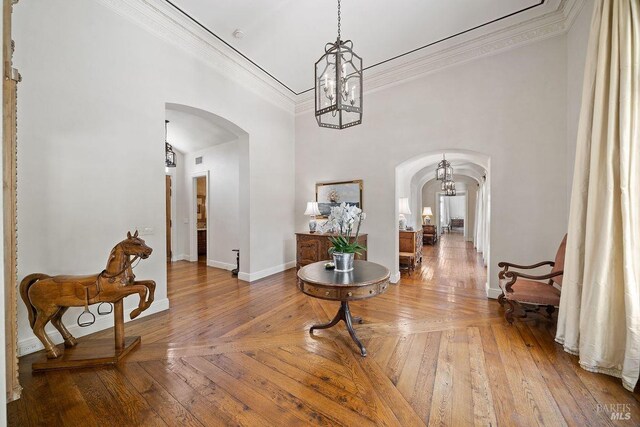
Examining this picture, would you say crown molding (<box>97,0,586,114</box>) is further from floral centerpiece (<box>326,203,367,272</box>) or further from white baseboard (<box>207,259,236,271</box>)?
white baseboard (<box>207,259,236,271</box>)

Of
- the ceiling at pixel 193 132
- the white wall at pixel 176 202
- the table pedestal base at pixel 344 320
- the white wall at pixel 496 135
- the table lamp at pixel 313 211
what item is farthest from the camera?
the white wall at pixel 176 202

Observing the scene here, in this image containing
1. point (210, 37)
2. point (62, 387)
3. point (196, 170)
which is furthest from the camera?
point (196, 170)

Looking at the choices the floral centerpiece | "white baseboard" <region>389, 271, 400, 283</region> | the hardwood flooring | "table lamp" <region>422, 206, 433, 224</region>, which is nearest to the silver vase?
the floral centerpiece

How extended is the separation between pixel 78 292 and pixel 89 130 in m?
1.69

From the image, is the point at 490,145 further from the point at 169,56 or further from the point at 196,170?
the point at 196,170

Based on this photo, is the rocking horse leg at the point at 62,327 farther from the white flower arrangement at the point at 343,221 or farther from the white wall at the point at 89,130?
the white flower arrangement at the point at 343,221

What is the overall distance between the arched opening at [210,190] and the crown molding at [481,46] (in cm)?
279

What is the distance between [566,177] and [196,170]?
7206 mm

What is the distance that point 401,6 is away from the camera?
121 inches

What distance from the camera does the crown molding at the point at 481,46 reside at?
10.4ft

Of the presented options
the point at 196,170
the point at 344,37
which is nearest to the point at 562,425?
the point at 344,37

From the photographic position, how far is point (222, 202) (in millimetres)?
5887

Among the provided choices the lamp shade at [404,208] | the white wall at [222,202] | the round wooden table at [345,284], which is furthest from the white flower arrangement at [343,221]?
the lamp shade at [404,208]

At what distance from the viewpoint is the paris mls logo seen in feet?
5.12
